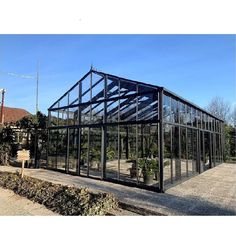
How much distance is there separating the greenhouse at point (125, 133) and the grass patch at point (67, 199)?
2.62 m

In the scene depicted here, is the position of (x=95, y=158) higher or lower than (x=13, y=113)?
lower

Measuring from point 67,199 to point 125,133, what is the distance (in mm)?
5183

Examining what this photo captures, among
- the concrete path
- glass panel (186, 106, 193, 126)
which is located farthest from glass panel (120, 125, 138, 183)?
the concrete path

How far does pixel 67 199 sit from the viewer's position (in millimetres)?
6629

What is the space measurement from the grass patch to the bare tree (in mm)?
31160

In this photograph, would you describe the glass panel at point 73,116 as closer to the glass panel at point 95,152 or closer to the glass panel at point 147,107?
the glass panel at point 95,152

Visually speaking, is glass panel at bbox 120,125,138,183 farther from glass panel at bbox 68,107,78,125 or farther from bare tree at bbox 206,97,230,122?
bare tree at bbox 206,97,230,122

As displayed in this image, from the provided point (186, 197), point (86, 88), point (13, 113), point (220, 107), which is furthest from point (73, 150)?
point (13, 113)

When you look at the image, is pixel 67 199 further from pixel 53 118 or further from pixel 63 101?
pixel 53 118

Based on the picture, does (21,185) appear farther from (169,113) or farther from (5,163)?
(5,163)

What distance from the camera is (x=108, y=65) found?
13258 mm

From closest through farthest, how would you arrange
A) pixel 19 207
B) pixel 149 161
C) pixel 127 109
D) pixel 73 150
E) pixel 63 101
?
1. pixel 19 207
2. pixel 149 161
3. pixel 127 109
4. pixel 73 150
5. pixel 63 101
